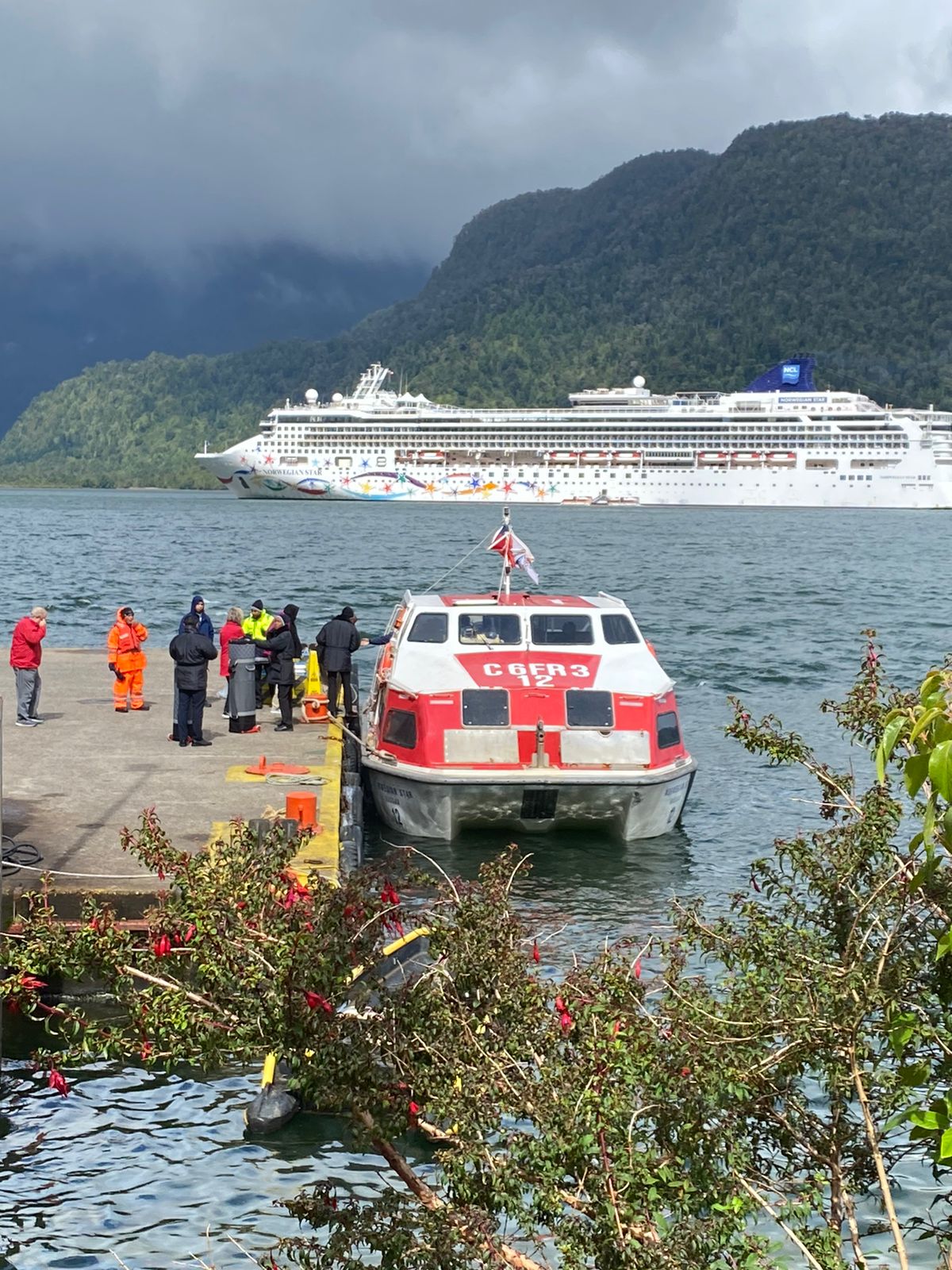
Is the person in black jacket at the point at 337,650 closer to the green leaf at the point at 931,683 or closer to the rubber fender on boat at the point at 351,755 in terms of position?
the rubber fender on boat at the point at 351,755

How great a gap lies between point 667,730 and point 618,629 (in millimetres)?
1755

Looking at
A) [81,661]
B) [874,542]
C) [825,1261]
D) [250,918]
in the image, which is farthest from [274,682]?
[874,542]

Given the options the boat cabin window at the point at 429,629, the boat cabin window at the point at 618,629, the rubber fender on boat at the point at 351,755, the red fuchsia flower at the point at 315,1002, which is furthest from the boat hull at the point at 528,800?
the red fuchsia flower at the point at 315,1002

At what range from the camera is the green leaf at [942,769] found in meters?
3.69

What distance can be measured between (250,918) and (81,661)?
2307cm

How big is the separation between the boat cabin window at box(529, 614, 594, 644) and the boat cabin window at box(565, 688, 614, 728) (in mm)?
1452

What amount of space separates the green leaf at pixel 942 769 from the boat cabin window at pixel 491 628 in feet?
51.9

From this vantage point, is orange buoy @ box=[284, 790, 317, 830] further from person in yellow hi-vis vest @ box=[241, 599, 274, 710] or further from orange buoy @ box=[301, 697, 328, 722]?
person in yellow hi-vis vest @ box=[241, 599, 274, 710]

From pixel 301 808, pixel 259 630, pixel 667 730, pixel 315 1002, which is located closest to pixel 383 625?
pixel 259 630

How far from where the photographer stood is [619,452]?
171250 mm

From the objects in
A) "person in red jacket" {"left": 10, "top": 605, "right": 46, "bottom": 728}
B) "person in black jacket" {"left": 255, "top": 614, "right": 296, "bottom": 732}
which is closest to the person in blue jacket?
"person in black jacket" {"left": 255, "top": 614, "right": 296, "bottom": 732}

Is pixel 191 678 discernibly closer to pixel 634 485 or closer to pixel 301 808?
pixel 301 808

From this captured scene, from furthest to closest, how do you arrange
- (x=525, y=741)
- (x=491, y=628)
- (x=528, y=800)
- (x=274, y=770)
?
Result: (x=491, y=628), (x=525, y=741), (x=528, y=800), (x=274, y=770)

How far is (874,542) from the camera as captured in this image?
106 metres
